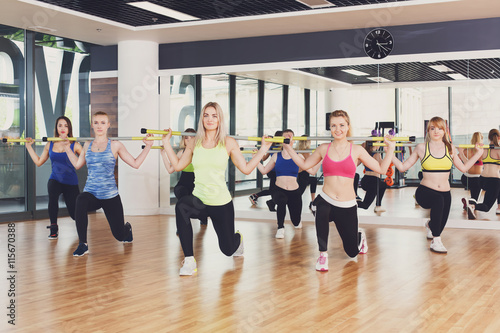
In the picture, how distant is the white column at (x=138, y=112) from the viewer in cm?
935

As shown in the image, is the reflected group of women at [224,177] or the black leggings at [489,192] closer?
the reflected group of women at [224,177]

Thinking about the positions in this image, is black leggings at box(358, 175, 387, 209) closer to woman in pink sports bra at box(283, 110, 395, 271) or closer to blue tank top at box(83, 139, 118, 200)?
woman in pink sports bra at box(283, 110, 395, 271)

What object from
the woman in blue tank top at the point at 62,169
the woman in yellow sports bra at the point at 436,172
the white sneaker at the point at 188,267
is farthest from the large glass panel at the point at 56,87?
the woman in yellow sports bra at the point at 436,172

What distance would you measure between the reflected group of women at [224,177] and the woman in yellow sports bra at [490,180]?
164cm

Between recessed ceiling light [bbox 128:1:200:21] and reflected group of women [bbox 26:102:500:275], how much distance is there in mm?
1845

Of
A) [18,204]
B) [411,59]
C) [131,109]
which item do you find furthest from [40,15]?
[411,59]

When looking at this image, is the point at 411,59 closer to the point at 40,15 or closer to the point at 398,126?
the point at 398,126

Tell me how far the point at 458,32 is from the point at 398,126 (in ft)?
4.93

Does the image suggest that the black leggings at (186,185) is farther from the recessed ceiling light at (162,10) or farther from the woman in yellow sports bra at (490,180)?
the woman in yellow sports bra at (490,180)

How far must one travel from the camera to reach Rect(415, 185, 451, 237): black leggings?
5.88 m

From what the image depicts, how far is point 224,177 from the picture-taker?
16.0 ft

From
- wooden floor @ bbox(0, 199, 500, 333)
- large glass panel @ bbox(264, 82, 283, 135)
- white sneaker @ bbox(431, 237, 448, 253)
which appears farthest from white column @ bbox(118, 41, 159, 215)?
white sneaker @ bbox(431, 237, 448, 253)

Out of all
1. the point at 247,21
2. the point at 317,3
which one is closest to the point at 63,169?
the point at 247,21

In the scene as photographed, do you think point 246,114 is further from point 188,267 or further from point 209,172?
point 188,267
